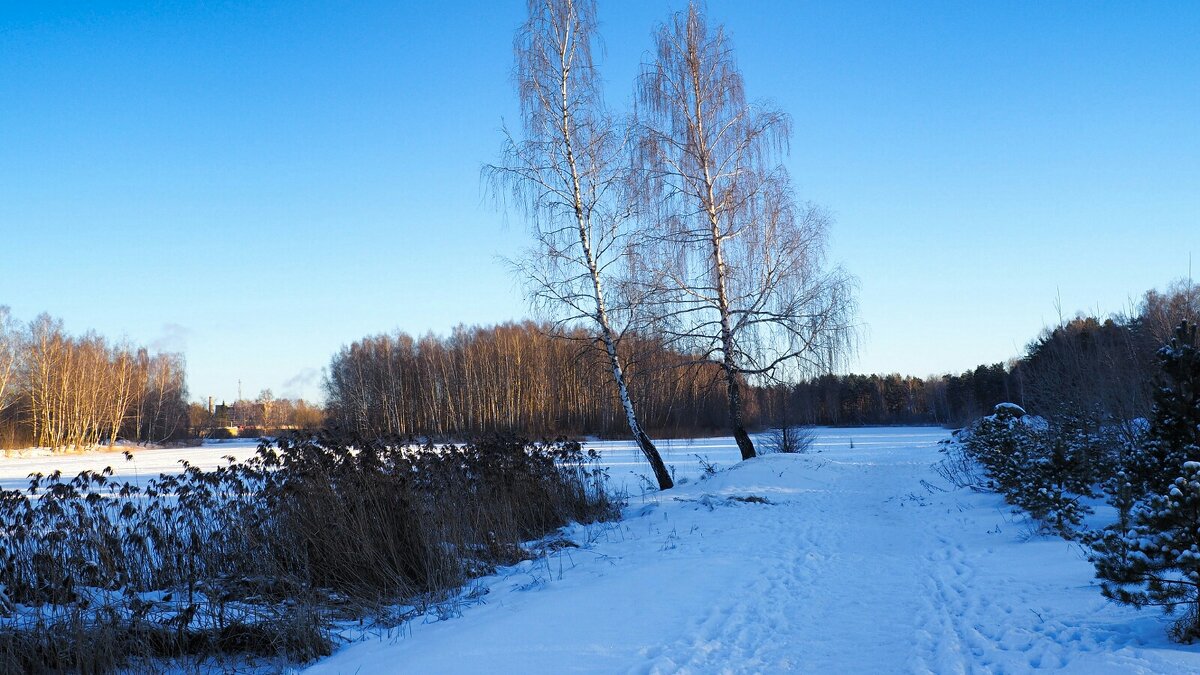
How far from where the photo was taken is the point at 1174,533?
4156 millimetres

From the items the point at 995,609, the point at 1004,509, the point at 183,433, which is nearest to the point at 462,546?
the point at 995,609

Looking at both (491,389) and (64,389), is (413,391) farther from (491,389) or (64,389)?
(64,389)

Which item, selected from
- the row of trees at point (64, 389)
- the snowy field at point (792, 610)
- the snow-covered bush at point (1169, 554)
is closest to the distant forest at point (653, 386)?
the snowy field at point (792, 610)

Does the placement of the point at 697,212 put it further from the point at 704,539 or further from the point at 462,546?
the point at 462,546

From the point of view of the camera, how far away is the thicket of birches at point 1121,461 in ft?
13.6

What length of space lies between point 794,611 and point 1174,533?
97.7 inches

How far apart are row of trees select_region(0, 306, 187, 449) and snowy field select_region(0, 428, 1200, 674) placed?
5037 centimetres

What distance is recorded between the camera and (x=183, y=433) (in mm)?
66562

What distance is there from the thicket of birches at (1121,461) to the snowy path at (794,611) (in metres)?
0.37

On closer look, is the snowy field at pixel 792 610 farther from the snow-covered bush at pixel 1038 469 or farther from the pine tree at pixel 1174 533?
the snow-covered bush at pixel 1038 469

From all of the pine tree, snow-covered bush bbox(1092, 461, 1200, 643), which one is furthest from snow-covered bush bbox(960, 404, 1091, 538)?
snow-covered bush bbox(1092, 461, 1200, 643)

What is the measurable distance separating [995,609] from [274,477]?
275 inches

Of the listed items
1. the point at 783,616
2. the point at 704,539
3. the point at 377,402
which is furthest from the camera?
the point at 377,402

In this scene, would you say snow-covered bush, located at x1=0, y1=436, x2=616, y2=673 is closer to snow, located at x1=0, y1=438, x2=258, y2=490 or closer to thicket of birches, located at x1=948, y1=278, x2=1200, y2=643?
snow, located at x1=0, y1=438, x2=258, y2=490
